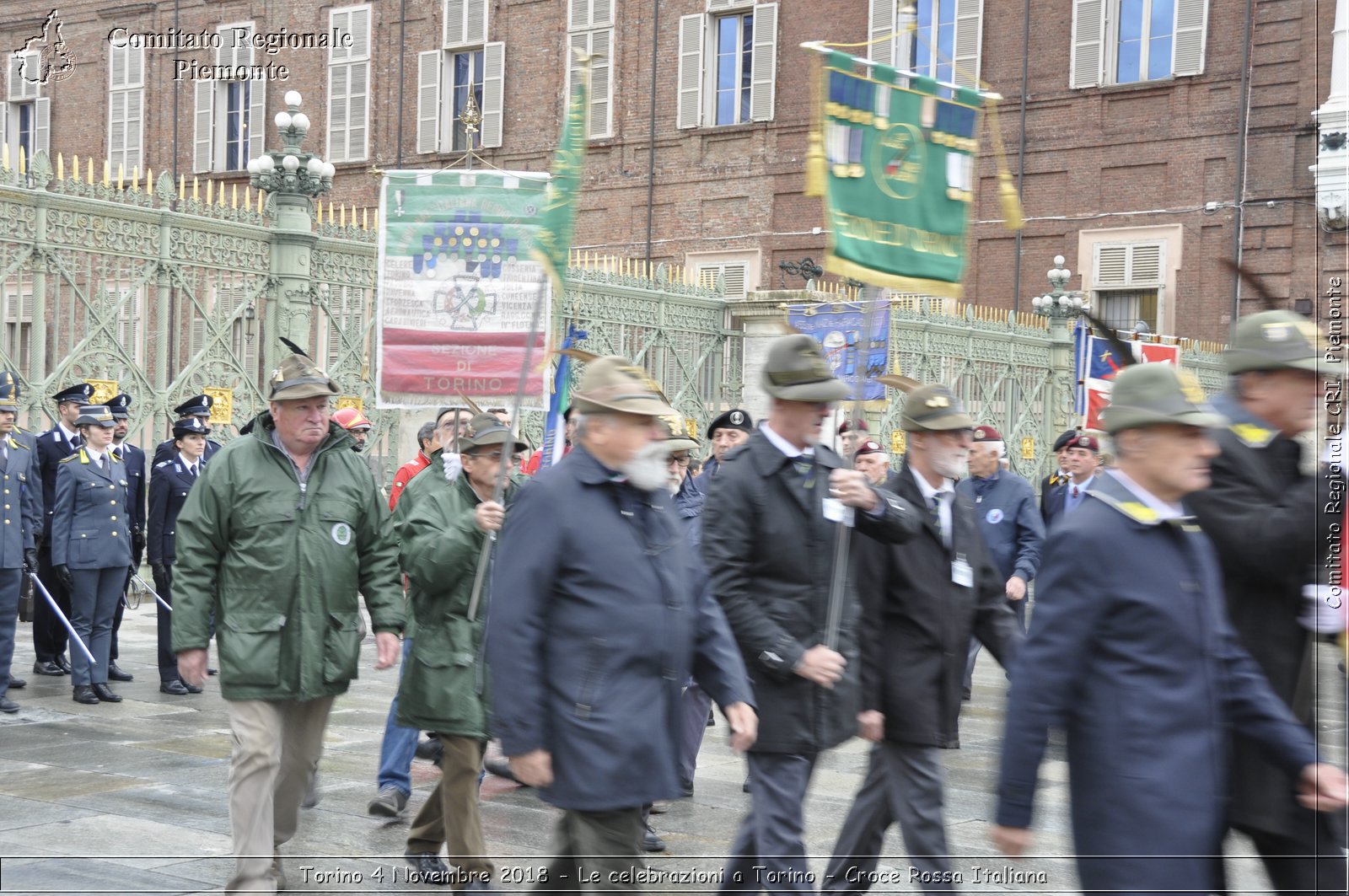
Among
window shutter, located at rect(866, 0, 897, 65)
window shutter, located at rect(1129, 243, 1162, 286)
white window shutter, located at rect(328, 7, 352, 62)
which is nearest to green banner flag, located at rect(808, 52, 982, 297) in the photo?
window shutter, located at rect(1129, 243, 1162, 286)

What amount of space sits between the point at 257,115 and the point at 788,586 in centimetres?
3174

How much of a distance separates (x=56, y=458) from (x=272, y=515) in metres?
6.78

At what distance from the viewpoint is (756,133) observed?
29750 mm

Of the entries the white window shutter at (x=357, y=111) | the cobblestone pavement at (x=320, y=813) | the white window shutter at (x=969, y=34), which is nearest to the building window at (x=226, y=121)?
the white window shutter at (x=357, y=111)

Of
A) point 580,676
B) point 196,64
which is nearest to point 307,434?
point 580,676

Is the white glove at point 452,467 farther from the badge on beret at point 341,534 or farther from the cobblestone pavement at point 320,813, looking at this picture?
the cobblestone pavement at point 320,813

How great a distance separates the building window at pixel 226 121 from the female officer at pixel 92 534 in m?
24.6

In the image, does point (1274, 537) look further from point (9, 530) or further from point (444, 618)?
point (9, 530)

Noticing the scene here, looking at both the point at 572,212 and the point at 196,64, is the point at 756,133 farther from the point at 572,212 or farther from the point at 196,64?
the point at 572,212

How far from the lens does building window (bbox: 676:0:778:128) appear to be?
97.7 ft

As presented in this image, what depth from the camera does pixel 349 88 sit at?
33.4 metres

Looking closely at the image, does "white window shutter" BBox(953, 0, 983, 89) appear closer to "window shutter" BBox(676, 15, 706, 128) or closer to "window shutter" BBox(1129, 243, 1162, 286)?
"window shutter" BBox(1129, 243, 1162, 286)

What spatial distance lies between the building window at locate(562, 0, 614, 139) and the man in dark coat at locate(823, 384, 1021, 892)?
26.1 meters

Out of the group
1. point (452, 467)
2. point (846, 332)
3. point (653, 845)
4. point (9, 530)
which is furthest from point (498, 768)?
point (846, 332)
